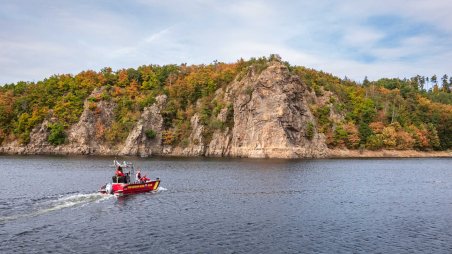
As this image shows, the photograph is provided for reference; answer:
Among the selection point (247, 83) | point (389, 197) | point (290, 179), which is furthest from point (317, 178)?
point (247, 83)

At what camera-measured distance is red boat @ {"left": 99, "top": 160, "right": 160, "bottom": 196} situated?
56525 millimetres

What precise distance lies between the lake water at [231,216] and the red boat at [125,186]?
5.26ft

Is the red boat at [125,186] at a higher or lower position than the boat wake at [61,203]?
higher

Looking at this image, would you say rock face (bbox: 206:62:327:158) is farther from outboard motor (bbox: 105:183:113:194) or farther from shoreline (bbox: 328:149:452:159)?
outboard motor (bbox: 105:183:113:194)

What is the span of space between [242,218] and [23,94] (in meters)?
147

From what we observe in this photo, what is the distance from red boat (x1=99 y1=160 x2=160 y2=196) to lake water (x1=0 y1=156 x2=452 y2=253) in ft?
5.26

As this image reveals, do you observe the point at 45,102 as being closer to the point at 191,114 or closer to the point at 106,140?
the point at 106,140

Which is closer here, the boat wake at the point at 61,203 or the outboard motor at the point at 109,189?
the boat wake at the point at 61,203

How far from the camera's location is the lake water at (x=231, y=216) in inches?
1308

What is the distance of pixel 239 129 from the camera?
435ft

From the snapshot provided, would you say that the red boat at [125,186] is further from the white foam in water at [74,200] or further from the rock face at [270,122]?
the rock face at [270,122]

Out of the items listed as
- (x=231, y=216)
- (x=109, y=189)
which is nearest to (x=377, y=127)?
(x=109, y=189)

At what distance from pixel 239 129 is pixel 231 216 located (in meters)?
89.4

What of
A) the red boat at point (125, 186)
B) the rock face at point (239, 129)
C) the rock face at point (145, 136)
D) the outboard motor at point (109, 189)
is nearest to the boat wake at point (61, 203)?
the outboard motor at point (109, 189)
